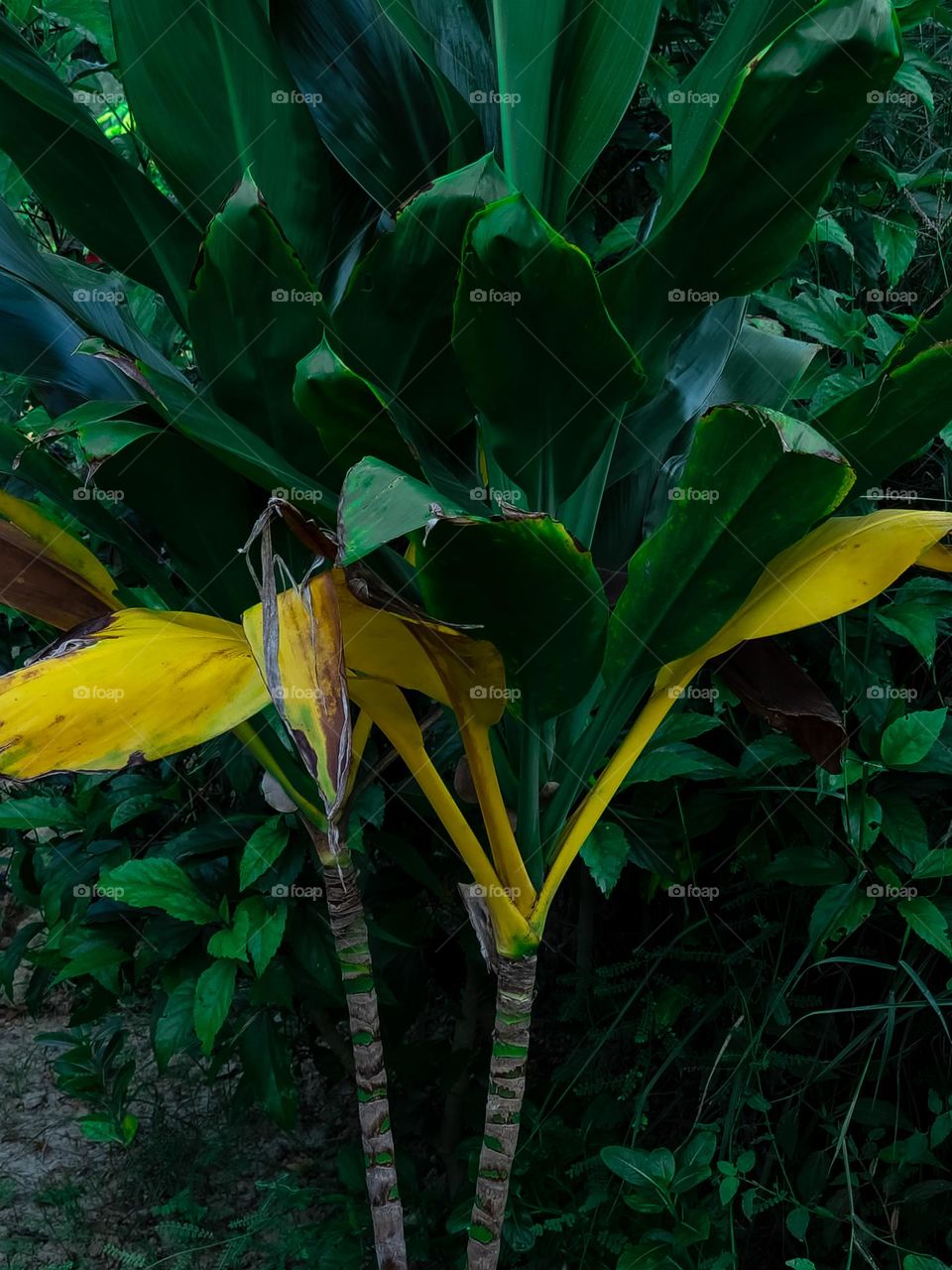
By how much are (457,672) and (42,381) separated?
1.74 ft

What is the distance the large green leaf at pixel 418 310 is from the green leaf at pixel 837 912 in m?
0.77

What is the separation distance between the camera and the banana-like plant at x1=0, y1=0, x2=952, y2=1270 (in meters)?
0.81

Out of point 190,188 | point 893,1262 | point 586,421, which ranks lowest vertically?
point 893,1262

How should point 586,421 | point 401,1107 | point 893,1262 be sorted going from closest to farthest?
point 586,421, point 893,1262, point 401,1107

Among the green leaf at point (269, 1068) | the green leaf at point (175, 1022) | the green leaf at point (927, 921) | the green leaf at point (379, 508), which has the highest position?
the green leaf at point (379, 508)

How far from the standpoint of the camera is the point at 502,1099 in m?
1.14

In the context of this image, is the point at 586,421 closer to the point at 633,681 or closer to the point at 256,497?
the point at 633,681

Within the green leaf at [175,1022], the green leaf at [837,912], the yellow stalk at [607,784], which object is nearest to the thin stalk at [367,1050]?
the yellow stalk at [607,784]

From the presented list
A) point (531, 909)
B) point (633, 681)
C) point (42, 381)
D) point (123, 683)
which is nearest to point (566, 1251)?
point (531, 909)

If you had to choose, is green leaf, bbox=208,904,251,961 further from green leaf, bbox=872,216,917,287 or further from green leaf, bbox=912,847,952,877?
green leaf, bbox=872,216,917,287

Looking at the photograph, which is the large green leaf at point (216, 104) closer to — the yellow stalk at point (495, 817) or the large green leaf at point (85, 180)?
the large green leaf at point (85, 180)

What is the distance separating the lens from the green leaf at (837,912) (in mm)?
1378

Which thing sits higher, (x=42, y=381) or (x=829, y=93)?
(x=829, y=93)

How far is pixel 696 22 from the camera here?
1.59 metres
